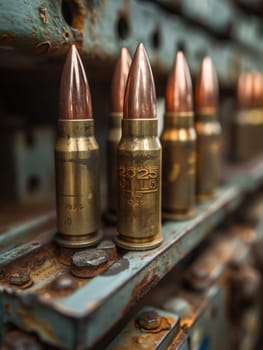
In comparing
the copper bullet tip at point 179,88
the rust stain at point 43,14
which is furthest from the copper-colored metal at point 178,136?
the rust stain at point 43,14

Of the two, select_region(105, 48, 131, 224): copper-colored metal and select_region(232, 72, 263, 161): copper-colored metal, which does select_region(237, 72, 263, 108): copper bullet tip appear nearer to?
select_region(232, 72, 263, 161): copper-colored metal

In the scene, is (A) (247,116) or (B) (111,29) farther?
(A) (247,116)

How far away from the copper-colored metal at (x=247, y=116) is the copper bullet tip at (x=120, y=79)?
969mm

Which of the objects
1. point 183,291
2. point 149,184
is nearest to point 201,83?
point 149,184

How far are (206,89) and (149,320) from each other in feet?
2.22

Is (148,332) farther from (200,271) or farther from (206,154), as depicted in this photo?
(206,154)

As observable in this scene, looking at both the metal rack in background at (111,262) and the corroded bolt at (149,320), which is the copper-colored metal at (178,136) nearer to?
the metal rack in background at (111,262)

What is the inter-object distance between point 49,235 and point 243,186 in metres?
0.87

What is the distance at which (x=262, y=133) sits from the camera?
1.96 m

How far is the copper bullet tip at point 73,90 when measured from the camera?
75 centimetres

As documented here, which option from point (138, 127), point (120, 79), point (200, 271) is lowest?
point (200, 271)

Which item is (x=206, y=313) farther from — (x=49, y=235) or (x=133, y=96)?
(x=133, y=96)

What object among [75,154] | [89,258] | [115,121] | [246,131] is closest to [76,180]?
[75,154]

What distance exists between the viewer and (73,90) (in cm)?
76
